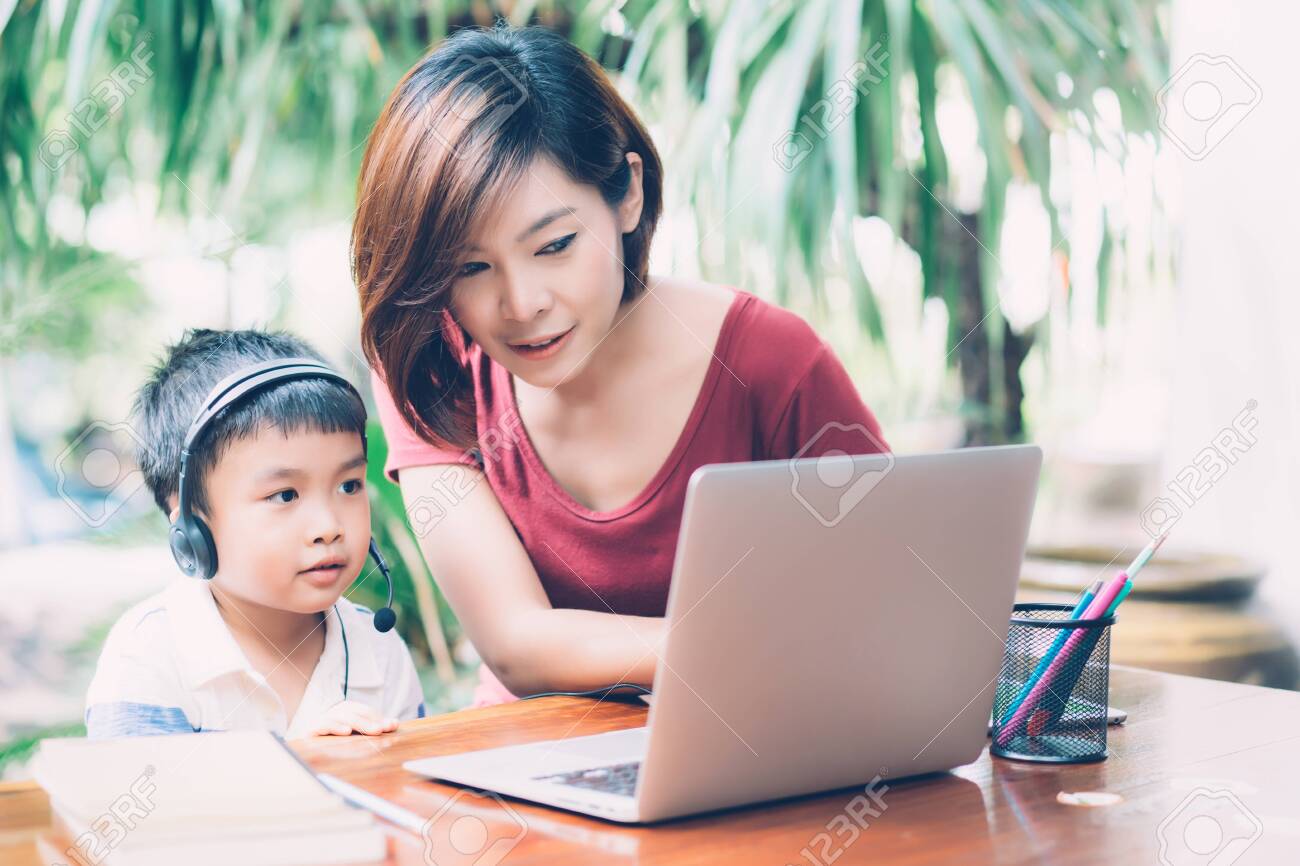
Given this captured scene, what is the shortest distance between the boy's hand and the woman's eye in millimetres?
471

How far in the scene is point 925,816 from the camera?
795 mm

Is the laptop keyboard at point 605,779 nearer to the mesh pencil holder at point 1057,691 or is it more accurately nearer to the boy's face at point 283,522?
the mesh pencil holder at point 1057,691

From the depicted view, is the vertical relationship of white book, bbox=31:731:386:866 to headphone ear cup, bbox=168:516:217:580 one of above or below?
below

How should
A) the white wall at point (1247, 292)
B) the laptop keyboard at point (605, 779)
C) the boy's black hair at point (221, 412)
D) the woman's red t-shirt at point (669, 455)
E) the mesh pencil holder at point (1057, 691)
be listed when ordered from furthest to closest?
1. the white wall at point (1247, 292)
2. the woman's red t-shirt at point (669, 455)
3. the boy's black hair at point (221, 412)
4. the mesh pencil holder at point (1057, 691)
5. the laptop keyboard at point (605, 779)

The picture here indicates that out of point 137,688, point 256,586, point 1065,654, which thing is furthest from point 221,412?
point 1065,654

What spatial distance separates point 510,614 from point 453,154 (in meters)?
0.48

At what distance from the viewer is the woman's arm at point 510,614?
1.16 meters

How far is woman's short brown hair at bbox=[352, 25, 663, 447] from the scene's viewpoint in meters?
1.16

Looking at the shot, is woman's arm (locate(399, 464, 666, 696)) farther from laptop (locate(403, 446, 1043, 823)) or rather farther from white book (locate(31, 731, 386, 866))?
white book (locate(31, 731, 386, 866))

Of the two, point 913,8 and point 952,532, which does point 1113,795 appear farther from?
point 913,8

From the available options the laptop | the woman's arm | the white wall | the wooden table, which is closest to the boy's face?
the woman's arm

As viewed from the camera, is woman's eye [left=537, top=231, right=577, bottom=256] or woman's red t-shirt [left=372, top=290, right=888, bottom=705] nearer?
woman's eye [left=537, top=231, right=577, bottom=256]

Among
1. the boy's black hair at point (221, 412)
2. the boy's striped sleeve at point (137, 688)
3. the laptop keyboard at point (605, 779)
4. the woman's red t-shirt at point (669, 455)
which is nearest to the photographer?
the laptop keyboard at point (605, 779)

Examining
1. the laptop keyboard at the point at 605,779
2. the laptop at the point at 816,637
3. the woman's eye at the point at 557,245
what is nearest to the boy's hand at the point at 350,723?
the laptop at the point at 816,637
